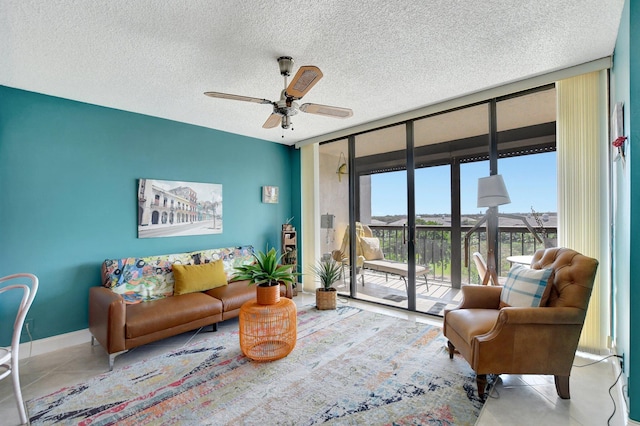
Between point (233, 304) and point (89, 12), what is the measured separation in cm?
270

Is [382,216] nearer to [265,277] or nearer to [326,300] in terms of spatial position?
[326,300]

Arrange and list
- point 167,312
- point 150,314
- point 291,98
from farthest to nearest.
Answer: point 167,312 < point 150,314 < point 291,98

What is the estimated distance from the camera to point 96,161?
10.1 feet

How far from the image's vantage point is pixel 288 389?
2.09 metres

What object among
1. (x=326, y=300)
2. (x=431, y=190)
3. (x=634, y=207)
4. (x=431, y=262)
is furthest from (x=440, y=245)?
(x=634, y=207)

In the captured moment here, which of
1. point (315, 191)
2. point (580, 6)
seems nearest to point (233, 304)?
point (315, 191)

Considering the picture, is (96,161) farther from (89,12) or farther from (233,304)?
(233,304)

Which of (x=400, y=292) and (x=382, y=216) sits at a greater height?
(x=382, y=216)

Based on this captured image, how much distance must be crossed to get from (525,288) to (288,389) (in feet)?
6.15

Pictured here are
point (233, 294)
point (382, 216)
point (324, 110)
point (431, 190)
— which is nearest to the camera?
point (324, 110)

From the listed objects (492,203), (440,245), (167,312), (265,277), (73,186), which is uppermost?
(73,186)

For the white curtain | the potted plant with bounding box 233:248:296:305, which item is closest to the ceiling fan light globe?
the potted plant with bounding box 233:248:296:305

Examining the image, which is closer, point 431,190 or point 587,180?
point 587,180

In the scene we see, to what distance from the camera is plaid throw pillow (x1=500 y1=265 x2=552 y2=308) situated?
199 cm
